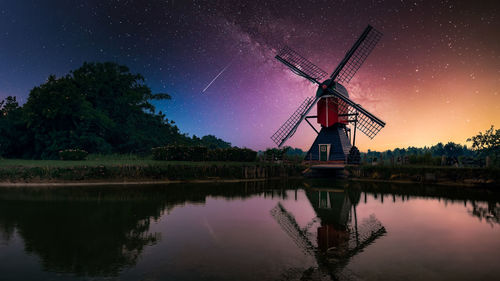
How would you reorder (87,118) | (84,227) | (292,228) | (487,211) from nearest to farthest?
(84,227), (292,228), (487,211), (87,118)

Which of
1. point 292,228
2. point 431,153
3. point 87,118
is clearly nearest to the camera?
point 292,228

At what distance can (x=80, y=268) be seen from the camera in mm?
5758

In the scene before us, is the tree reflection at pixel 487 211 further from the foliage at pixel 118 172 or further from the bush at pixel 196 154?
the bush at pixel 196 154

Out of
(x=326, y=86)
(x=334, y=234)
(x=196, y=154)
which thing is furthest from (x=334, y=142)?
(x=334, y=234)

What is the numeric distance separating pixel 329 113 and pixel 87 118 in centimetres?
3036

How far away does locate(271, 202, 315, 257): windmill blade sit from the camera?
743cm

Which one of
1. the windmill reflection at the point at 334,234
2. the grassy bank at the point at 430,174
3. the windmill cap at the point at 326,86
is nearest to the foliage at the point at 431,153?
the grassy bank at the point at 430,174

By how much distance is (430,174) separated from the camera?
24.2m

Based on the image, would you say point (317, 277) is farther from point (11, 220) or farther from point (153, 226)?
point (11, 220)

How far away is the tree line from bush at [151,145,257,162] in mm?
10895

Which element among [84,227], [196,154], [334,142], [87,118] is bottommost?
[84,227]

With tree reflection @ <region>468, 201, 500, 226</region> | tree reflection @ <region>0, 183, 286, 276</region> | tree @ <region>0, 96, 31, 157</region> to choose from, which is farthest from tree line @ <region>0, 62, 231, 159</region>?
tree reflection @ <region>468, 201, 500, 226</region>

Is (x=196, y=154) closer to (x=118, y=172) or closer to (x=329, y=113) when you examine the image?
(x=118, y=172)

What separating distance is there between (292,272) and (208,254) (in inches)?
87.4
